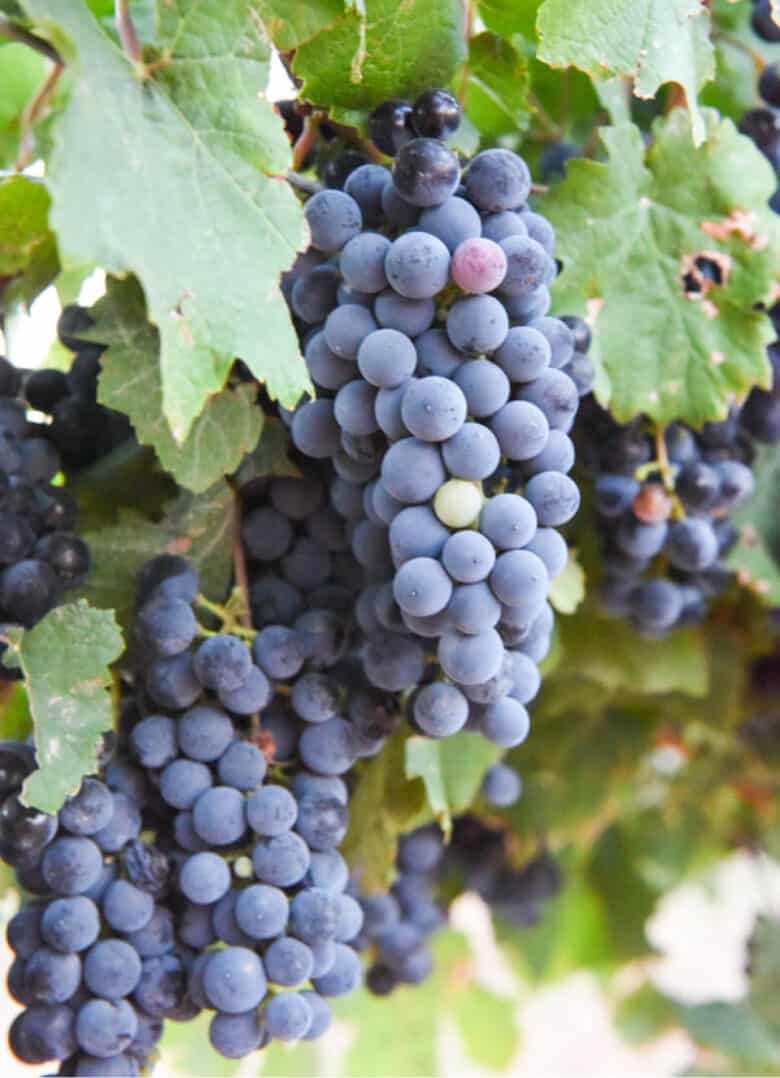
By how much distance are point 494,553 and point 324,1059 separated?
100cm

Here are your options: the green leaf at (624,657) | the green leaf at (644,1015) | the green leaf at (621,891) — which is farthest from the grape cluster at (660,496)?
the green leaf at (644,1015)

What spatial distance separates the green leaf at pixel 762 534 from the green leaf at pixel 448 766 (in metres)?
0.24

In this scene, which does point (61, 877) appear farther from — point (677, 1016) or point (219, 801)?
point (677, 1016)

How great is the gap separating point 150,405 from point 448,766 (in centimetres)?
32

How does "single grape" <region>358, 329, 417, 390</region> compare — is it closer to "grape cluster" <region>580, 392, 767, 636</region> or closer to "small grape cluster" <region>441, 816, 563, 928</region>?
"grape cluster" <region>580, 392, 767, 636</region>

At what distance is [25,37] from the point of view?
600 millimetres

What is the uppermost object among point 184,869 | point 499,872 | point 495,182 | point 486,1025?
point 495,182

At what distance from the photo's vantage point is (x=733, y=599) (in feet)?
3.45

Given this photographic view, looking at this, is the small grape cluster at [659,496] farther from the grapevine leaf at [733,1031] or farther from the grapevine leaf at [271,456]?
the grapevine leaf at [733,1031]

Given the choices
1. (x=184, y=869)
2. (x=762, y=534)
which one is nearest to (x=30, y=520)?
(x=184, y=869)

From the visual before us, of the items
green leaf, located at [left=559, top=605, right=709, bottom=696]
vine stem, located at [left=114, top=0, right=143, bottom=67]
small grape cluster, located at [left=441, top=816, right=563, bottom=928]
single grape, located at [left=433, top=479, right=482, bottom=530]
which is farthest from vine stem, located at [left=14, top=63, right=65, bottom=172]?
small grape cluster, located at [left=441, top=816, right=563, bottom=928]

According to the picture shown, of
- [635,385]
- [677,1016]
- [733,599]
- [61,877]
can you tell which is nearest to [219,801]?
[61,877]

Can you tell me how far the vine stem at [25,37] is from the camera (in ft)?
1.93

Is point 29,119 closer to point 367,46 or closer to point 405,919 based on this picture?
point 367,46
